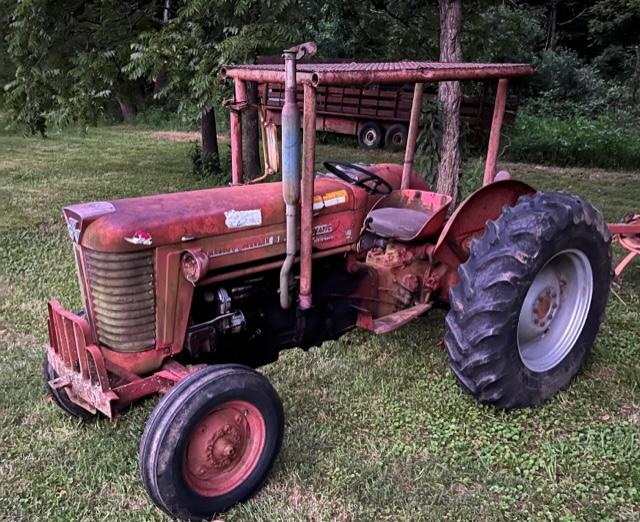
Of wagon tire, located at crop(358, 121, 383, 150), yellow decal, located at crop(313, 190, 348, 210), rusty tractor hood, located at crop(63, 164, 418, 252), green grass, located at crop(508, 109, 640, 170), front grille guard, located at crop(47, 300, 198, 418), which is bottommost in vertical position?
wagon tire, located at crop(358, 121, 383, 150)

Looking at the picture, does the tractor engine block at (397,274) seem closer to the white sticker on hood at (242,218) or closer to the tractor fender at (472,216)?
the tractor fender at (472,216)

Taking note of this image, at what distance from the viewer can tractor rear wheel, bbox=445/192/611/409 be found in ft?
9.81

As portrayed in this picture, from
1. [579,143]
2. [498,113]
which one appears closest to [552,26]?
[579,143]

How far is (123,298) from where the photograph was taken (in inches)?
104

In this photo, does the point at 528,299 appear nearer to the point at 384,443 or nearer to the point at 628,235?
the point at 384,443

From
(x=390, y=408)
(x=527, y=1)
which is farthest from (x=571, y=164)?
(x=527, y=1)

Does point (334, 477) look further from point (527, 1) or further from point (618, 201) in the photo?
point (527, 1)

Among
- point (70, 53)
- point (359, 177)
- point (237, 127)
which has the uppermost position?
point (237, 127)

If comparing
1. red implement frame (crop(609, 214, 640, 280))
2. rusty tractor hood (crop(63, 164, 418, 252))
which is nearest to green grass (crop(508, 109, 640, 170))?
red implement frame (crop(609, 214, 640, 280))

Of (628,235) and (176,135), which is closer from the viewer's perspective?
(628,235)

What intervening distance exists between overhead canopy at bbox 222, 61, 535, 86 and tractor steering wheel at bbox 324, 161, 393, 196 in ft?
2.04

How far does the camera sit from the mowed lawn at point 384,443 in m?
2.65

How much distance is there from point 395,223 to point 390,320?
53cm

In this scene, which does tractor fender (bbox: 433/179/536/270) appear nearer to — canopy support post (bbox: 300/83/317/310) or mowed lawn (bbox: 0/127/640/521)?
mowed lawn (bbox: 0/127/640/521)
